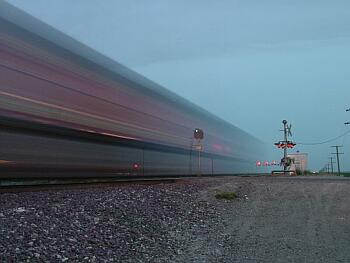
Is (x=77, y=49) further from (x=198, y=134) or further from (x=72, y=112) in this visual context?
(x=198, y=134)

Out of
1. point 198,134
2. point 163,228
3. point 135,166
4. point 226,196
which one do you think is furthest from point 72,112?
point 198,134

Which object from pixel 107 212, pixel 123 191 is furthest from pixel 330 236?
pixel 123 191

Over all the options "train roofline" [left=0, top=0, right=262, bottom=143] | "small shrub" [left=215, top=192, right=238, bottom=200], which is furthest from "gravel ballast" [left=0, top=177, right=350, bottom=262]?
"train roofline" [left=0, top=0, right=262, bottom=143]

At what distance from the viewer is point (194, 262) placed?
7297 mm

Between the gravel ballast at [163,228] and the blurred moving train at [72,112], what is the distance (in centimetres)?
174

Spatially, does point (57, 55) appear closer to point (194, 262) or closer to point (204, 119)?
point (194, 262)

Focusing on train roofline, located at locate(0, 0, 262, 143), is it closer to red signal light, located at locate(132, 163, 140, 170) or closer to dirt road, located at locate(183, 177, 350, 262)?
red signal light, located at locate(132, 163, 140, 170)

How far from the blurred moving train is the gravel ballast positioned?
1.74 metres

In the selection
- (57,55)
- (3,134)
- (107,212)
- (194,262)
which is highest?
(57,55)

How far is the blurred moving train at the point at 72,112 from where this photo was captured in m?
12.2

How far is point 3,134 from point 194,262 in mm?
6457

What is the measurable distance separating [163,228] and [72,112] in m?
6.68

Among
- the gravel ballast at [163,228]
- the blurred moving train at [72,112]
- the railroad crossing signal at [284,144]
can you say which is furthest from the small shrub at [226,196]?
the railroad crossing signal at [284,144]

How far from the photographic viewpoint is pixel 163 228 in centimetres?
943
